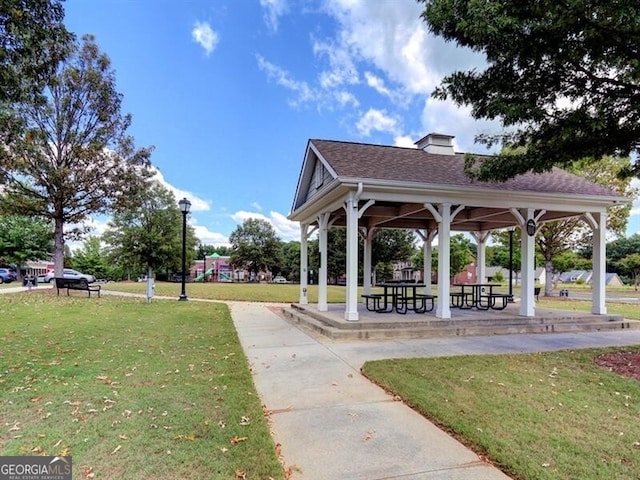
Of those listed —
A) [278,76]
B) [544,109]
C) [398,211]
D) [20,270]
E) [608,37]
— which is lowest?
[20,270]

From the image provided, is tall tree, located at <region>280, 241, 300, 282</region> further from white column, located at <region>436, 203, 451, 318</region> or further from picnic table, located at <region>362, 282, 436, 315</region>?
white column, located at <region>436, 203, 451, 318</region>

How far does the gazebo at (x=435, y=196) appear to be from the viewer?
8.39 meters

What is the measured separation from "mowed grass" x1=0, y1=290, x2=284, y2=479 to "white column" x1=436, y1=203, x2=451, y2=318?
15.8ft

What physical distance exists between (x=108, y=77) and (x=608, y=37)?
1749cm

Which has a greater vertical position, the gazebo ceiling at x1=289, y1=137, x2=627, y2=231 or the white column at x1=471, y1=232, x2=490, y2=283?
the gazebo ceiling at x1=289, y1=137, x2=627, y2=231

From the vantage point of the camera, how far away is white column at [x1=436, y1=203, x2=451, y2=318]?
Result: 887 centimetres

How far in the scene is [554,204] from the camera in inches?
385

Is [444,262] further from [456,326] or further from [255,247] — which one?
[255,247]

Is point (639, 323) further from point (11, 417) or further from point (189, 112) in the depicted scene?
point (189, 112)

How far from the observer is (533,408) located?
3.81m

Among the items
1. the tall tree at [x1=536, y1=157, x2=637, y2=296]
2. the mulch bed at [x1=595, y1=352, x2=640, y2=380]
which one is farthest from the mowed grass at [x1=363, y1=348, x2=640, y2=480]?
the tall tree at [x1=536, y1=157, x2=637, y2=296]

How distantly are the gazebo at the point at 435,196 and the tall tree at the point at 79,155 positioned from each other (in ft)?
30.4

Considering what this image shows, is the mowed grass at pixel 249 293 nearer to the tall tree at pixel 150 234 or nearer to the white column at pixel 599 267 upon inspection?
the white column at pixel 599 267

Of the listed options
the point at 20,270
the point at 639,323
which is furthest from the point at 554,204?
the point at 20,270
